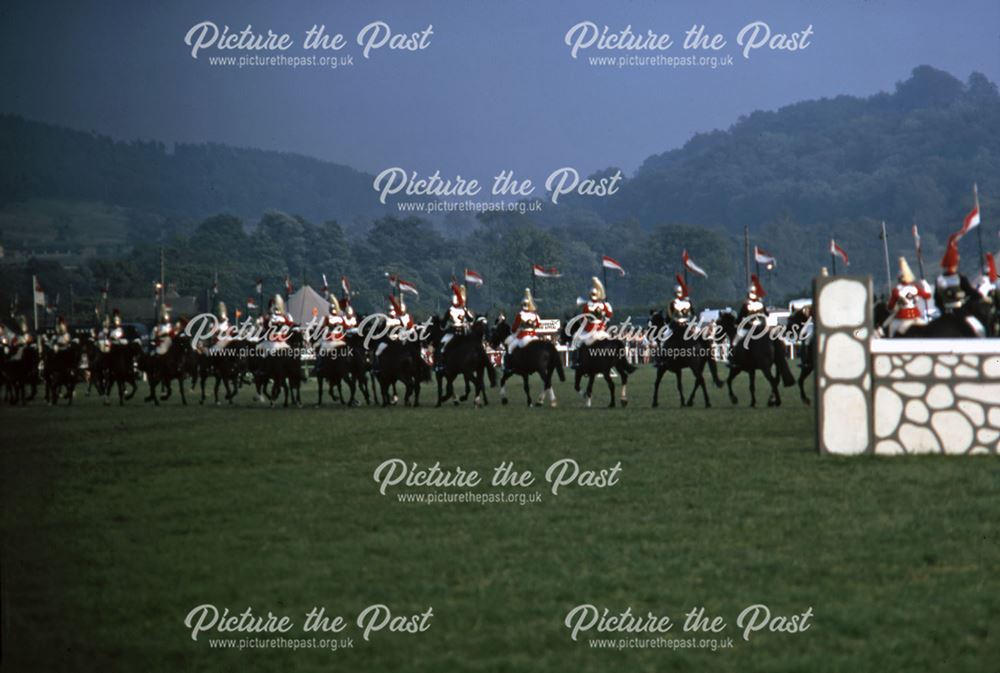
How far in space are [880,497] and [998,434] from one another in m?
→ 3.40

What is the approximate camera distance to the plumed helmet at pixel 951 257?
1535cm

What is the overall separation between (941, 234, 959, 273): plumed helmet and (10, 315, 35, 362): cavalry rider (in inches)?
1016

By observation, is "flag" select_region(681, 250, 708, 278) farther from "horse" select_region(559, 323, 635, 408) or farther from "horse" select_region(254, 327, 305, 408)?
"horse" select_region(254, 327, 305, 408)

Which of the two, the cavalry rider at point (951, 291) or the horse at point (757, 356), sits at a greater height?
the cavalry rider at point (951, 291)

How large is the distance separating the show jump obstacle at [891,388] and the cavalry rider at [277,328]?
17.4 m

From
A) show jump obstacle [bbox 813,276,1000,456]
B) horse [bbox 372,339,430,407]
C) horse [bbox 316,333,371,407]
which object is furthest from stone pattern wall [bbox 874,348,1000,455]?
horse [bbox 316,333,371,407]

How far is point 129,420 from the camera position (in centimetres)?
2433

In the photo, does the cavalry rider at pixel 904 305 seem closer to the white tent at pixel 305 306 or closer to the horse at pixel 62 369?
the horse at pixel 62 369

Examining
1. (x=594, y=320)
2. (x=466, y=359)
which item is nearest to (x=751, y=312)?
(x=594, y=320)

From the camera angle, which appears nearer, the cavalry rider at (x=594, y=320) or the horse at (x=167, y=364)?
the cavalry rider at (x=594, y=320)

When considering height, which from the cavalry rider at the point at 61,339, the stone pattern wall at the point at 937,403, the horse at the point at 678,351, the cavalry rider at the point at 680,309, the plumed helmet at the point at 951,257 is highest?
the plumed helmet at the point at 951,257

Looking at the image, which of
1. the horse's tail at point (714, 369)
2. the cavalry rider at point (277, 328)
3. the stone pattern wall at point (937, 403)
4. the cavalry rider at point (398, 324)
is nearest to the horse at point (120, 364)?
the cavalry rider at point (277, 328)

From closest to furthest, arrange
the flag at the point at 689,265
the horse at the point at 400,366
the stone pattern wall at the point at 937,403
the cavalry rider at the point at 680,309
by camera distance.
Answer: the stone pattern wall at the point at 937,403, the cavalry rider at the point at 680,309, the horse at the point at 400,366, the flag at the point at 689,265

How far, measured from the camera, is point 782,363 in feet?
78.6
